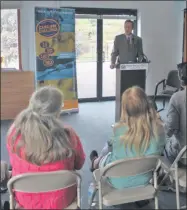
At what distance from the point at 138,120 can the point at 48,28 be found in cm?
348

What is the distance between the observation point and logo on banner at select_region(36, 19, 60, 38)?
16.6 ft

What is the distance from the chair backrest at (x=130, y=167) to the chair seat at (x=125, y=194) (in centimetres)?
16

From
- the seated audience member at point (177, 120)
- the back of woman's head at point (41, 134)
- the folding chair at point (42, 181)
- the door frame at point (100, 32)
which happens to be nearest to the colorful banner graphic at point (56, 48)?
the door frame at point (100, 32)

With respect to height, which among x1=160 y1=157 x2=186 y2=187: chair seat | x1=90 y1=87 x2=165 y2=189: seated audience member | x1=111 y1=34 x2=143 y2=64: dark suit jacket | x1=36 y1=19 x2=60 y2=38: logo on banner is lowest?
x1=160 y1=157 x2=186 y2=187: chair seat

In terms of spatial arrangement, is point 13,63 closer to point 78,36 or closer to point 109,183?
point 78,36

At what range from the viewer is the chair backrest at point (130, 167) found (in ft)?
5.82

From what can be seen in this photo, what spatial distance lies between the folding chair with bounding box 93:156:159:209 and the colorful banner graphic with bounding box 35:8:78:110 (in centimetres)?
337

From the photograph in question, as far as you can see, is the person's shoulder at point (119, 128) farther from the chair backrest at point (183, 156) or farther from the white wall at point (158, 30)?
the white wall at point (158, 30)

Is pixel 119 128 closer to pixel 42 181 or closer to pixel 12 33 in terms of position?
pixel 42 181

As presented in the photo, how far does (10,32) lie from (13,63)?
20.9 inches

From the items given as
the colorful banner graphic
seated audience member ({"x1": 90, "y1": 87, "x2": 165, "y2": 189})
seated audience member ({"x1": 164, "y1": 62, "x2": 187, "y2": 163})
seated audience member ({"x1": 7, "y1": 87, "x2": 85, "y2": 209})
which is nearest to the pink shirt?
seated audience member ({"x1": 7, "y1": 87, "x2": 85, "y2": 209})

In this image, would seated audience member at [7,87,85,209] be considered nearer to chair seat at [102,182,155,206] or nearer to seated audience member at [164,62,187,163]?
chair seat at [102,182,155,206]

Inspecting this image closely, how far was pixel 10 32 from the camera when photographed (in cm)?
A: 545

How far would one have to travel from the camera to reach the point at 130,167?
1.82 m
